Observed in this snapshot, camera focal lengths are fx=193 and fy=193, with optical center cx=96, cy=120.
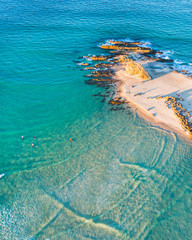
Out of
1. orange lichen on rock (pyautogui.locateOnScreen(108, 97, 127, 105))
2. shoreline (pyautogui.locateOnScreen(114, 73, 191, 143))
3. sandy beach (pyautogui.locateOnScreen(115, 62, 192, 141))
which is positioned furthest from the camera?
orange lichen on rock (pyautogui.locateOnScreen(108, 97, 127, 105))

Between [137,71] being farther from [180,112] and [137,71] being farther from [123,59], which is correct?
[180,112]

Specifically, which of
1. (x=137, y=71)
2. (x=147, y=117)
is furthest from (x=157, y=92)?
(x=147, y=117)

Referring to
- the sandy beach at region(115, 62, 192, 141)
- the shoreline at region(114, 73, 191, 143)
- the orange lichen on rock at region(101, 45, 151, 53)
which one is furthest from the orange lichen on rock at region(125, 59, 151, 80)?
the orange lichen on rock at region(101, 45, 151, 53)

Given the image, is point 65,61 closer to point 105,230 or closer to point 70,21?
point 70,21

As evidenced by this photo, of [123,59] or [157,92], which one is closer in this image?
[157,92]

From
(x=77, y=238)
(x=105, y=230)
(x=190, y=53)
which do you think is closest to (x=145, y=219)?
(x=105, y=230)

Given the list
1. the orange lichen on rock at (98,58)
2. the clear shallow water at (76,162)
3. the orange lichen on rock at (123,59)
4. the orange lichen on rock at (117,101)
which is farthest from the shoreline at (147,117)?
the orange lichen on rock at (98,58)

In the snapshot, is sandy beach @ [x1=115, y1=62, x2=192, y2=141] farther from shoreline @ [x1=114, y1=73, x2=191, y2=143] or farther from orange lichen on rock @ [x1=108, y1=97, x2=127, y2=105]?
orange lichen on rock @ [x1=108, y1=97, x2=127, y2=105]
